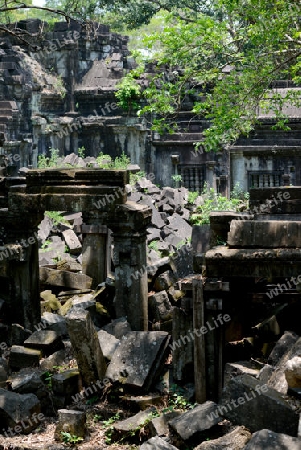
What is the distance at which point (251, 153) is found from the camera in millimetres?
23344

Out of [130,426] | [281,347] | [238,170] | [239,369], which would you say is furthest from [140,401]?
[238,170]

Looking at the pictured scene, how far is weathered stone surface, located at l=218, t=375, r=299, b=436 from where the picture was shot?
197 inches

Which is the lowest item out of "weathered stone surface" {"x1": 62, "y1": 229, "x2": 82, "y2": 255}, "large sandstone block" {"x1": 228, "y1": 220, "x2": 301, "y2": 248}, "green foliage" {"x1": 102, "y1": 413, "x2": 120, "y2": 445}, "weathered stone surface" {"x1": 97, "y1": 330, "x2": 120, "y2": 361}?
"green foliage" {"x1": 102, "y1": 413, "x2": 120, "y2": 445}

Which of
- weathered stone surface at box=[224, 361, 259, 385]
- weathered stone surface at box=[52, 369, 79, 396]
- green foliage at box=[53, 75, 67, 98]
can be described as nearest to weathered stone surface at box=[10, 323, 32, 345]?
weathered stone surface at box=[52, 369, 79, 396]

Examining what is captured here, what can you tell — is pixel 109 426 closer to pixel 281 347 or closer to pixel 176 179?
pixel 281 347

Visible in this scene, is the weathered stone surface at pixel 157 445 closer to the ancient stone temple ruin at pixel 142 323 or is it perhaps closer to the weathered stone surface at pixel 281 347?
the ancient stone temple ruin at pixel 142 323

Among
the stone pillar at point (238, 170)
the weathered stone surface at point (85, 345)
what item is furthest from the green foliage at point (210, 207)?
the weathered stone surface at point (85, 345)

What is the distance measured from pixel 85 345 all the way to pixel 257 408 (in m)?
2.75

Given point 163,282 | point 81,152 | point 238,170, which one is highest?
point 81,152

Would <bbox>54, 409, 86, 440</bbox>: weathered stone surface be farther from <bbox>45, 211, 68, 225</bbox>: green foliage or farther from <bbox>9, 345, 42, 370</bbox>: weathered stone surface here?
<bbox>45, 211, 68, 225</bbox>: green foliage

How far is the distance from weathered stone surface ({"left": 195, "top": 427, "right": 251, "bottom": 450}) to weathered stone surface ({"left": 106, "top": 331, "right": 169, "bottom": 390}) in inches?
83.8

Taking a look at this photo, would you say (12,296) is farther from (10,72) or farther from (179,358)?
(10,72)

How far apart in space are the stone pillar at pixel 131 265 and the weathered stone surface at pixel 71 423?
2.60 metres

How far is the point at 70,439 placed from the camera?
260 inches
